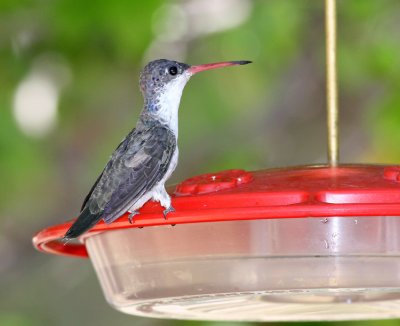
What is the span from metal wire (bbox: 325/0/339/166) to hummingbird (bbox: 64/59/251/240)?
0.81 feet

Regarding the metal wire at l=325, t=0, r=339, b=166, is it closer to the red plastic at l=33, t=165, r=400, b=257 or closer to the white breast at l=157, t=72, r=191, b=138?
the red plastic at l=33, t=165, r=400, b=257

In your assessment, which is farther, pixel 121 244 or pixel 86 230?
pixel 121 244

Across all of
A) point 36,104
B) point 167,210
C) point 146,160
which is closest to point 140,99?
point 36,104

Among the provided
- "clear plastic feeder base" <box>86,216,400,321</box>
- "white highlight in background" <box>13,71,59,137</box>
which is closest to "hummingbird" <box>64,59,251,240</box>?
"clear plastic feeder base" <box>86,216,400,321</box>

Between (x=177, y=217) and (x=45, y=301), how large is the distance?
3.98 metres

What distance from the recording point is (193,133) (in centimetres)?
616

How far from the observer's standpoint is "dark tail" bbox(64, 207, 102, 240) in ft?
10.3

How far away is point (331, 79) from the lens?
11.0 ft

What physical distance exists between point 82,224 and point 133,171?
0.97 feet

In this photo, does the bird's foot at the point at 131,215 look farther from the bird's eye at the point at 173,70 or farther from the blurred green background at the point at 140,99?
the blurred green background at the point at 140,99

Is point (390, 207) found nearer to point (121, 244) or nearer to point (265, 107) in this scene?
point (121, 244)

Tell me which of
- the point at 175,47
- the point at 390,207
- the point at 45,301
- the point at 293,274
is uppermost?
the point at 175,47

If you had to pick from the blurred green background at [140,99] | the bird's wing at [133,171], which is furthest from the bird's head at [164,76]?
the blurred green background at [140,99]

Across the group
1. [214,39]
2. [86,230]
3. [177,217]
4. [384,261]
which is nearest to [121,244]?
[86,230]
